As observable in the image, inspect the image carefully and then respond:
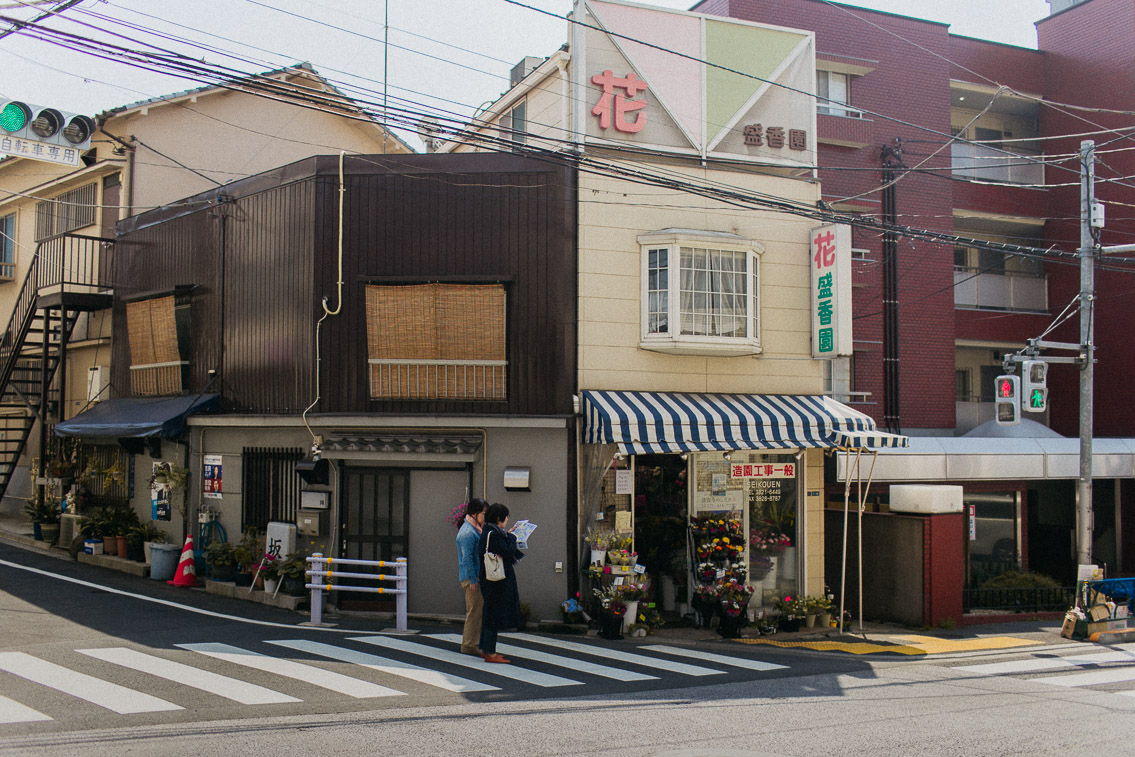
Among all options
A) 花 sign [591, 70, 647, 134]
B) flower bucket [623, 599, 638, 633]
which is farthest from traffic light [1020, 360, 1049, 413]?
花 sign [591, 70, 647, 134]

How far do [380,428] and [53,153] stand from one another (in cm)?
586

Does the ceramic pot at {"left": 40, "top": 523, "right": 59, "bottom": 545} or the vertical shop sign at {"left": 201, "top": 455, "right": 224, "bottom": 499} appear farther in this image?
the ceramic pot at {"left": 40, "top": 523, "right": 59, "bottom": 545}

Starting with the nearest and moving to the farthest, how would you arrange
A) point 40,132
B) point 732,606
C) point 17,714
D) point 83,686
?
point 17,714 < point 83,686 < point 40,132 < point 732,606

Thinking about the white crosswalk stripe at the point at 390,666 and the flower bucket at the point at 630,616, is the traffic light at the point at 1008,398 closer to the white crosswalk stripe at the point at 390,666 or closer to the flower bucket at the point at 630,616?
the flower bucket at the point at 630,616

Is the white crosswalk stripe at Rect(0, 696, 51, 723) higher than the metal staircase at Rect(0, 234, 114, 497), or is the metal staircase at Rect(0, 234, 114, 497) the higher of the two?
the metal staircase at Rect(0, 234, 114, 497)

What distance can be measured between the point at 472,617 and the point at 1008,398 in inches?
399

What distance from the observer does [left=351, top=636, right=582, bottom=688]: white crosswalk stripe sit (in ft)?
31.0

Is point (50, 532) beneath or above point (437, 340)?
beneath

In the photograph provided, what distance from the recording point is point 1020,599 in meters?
16.8

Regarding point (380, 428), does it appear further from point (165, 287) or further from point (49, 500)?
point (49, 500)

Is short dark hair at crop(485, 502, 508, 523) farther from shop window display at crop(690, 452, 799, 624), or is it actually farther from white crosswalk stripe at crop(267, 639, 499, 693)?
shop window display at crop(690, 452, 799, 624)

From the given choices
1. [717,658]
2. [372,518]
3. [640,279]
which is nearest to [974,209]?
[640,279]

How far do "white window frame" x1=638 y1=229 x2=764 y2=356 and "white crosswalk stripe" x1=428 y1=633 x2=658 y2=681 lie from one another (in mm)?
5382

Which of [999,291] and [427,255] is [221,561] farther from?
[999,291]
